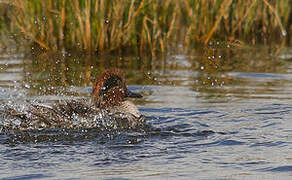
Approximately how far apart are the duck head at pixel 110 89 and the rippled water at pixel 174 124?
0.45 m

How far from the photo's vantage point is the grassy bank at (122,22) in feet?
33.3

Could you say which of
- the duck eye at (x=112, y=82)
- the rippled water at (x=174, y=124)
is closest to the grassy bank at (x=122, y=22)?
the rippled water at (x=174, y=124)

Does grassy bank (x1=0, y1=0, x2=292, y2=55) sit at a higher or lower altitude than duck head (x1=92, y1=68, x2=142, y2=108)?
higher

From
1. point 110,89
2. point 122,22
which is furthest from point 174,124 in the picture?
point 122,22

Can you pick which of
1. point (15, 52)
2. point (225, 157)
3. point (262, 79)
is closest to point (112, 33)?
point (15, 52)

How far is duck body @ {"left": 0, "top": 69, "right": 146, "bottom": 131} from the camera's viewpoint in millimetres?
6471

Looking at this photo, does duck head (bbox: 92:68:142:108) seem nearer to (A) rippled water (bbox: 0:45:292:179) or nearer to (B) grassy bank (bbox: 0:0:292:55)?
(A) rippled water (bbox: 0:45:292:179)

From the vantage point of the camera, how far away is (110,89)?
7176 millimetres

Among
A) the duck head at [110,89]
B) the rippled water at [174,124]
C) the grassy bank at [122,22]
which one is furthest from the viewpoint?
the grassy bank at [122,22]

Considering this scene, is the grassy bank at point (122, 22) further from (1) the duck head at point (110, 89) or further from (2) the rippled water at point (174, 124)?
(1) the duck head at point (110, 89)

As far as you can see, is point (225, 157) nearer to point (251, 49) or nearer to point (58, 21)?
point (58, 21)

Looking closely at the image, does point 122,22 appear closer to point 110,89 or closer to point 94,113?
point 110,89

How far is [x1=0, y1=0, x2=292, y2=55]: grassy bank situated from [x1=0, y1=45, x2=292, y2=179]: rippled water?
0.40 m

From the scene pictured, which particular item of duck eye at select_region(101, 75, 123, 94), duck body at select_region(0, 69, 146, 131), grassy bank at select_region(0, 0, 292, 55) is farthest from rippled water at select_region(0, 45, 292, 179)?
duck eye at select_region(101, 75, 123, 94)
